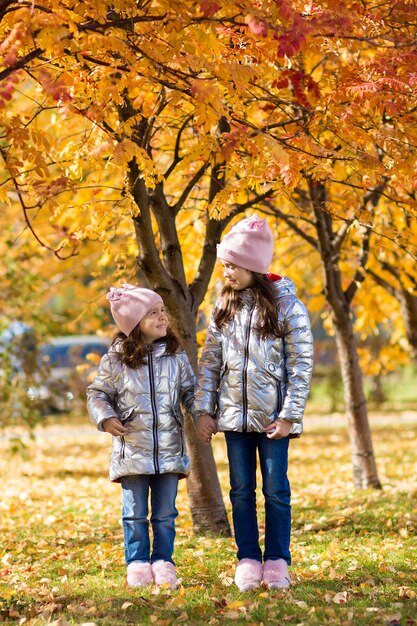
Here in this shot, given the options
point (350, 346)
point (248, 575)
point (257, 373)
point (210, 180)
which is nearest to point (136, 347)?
point (257, 373)

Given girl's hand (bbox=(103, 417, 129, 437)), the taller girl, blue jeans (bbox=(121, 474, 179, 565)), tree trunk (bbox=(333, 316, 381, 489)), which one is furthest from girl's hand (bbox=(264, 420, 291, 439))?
tree trunk (bbox=(333, 316, 381, 489))

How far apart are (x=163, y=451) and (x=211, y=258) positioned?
1.94 metres

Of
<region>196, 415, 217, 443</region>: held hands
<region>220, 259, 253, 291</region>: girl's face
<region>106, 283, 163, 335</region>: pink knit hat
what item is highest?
<region>220, 259, 253, 291</region>: girl's face

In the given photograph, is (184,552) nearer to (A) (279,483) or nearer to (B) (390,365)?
(A) (279,483)

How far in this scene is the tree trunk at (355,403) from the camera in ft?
27.0

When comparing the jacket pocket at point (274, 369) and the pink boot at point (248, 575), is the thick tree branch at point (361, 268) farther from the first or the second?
the pink boot at point (248, 575)

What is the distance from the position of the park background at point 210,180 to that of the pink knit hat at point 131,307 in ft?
1.38

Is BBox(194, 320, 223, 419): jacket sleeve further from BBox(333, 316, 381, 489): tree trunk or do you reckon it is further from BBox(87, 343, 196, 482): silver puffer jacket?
BBox(333, 316, 381, 489): tree trunk

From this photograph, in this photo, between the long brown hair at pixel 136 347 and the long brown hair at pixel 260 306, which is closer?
the long brown hair at pixel 260 306

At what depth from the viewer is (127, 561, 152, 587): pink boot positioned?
446 cm

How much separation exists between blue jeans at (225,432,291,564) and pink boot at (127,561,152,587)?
47 cm

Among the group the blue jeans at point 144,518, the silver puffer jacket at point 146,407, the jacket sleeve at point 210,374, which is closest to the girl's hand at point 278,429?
the jacket sleeve at point 210,374

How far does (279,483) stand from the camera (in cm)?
436

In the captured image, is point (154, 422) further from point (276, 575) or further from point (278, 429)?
point (276, 575)
